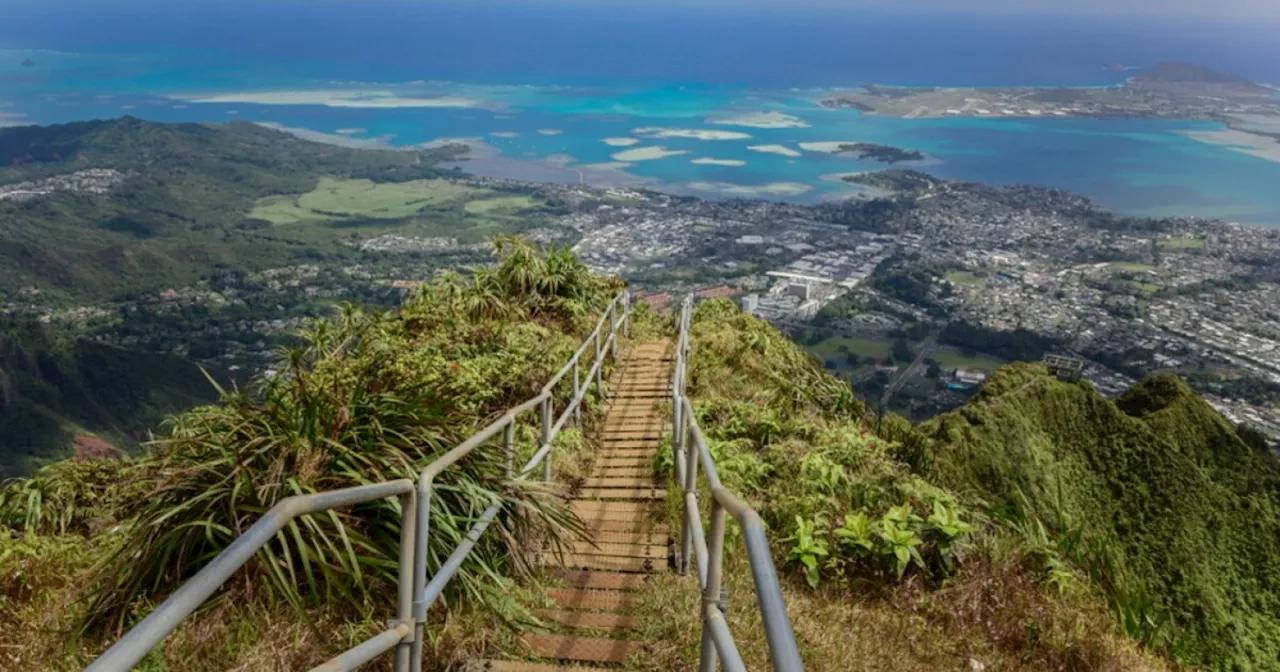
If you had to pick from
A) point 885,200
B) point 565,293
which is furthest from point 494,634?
point 885,200

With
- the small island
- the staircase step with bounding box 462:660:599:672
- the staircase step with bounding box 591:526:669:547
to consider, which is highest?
the staircase step with bounding box 462:660:599:672

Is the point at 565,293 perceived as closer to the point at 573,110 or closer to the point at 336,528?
the point at 336,528

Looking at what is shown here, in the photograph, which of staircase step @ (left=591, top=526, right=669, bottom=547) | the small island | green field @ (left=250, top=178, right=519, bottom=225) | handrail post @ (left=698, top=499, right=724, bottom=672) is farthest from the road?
the small island

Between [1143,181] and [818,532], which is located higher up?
[818,532]

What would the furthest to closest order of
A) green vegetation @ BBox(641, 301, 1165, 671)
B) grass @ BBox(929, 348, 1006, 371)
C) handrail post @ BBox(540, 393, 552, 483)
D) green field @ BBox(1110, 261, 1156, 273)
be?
green field @ BBox(1110, 261, 1156, 273), grass @ BBox(929, 348, 1006, 371), handrail post @ BBox(540, 393, 552, 483), green vegetation @ BBox(641, 301, 1165, 671)

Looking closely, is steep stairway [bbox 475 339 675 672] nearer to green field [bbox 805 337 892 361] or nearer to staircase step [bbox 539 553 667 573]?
staircase step [bbox 539 553 667 573]

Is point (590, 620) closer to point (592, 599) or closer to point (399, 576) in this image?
point (592, 599)

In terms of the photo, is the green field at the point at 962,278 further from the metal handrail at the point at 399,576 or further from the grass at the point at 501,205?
the metal handrail at the point at 399,576
